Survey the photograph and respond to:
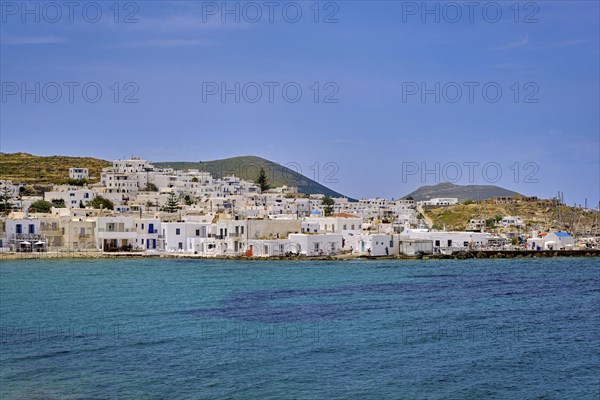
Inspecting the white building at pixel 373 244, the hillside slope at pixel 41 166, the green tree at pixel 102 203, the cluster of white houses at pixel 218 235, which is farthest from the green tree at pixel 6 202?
the white building at pixel 373 244

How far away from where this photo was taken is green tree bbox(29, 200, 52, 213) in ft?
247

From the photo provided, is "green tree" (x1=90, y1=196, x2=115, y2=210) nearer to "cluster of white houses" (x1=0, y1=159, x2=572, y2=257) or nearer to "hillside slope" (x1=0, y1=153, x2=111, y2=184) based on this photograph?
"cluster of white houses" (x1=0, y1=159, x2=572, y2=257)

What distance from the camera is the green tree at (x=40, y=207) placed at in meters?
75.4

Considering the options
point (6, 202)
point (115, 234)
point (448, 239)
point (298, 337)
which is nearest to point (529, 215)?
point (448, 239)

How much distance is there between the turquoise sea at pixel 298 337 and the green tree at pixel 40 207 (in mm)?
33785

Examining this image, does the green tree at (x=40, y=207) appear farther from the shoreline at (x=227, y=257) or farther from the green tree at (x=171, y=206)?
the shoreline at (x=227, y=257)

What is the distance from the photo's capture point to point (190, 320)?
26922mm

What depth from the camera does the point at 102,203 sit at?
262 feet

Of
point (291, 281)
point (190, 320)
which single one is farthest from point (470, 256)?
point (190, 320)

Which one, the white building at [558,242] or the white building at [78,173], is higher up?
the white building at [78,173]

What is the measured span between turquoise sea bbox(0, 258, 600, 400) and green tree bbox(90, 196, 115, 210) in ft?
121

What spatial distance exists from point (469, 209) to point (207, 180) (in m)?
37.9

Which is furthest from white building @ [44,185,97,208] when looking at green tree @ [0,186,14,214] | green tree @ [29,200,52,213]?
green tree @ [29,200,52,213]

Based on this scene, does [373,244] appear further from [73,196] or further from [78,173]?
[78,173]
